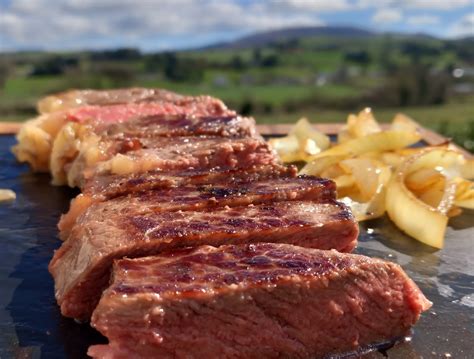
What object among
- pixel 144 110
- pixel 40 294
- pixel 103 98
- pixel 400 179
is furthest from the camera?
pixel 103 98

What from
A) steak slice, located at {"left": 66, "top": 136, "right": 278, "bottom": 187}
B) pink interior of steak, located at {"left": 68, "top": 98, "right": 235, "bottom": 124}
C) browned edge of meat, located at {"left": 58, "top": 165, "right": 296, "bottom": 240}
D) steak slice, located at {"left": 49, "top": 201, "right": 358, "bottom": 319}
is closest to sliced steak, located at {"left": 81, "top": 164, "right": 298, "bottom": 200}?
browned edge of meat, located at {"left": 58, "top": 165, "right": 296, "bottom": 240}

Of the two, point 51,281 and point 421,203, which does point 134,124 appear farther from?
point 421,203

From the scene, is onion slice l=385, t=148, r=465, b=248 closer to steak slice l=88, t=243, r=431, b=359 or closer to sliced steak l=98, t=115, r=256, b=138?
sliced steak l=98, t=115, r=256, b=138

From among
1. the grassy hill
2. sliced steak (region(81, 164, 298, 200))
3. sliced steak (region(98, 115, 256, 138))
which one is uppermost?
sliced steak (region(98, 115, 256, 138))

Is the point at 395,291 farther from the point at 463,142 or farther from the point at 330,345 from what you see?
the point at 463,142

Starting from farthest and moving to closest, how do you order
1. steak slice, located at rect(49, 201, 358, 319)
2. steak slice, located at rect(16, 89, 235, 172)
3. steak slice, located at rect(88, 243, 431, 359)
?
1. steak slice, located at rect(16, 89, 235, 172)
2. steak slice, located at rect(49, 201, 358, 319)
3. steak slice, located at rect(88, 243, 431, 359)

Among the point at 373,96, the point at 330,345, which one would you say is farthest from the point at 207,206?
the point at 373,96

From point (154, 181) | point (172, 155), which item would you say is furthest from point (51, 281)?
point (172, 155)
